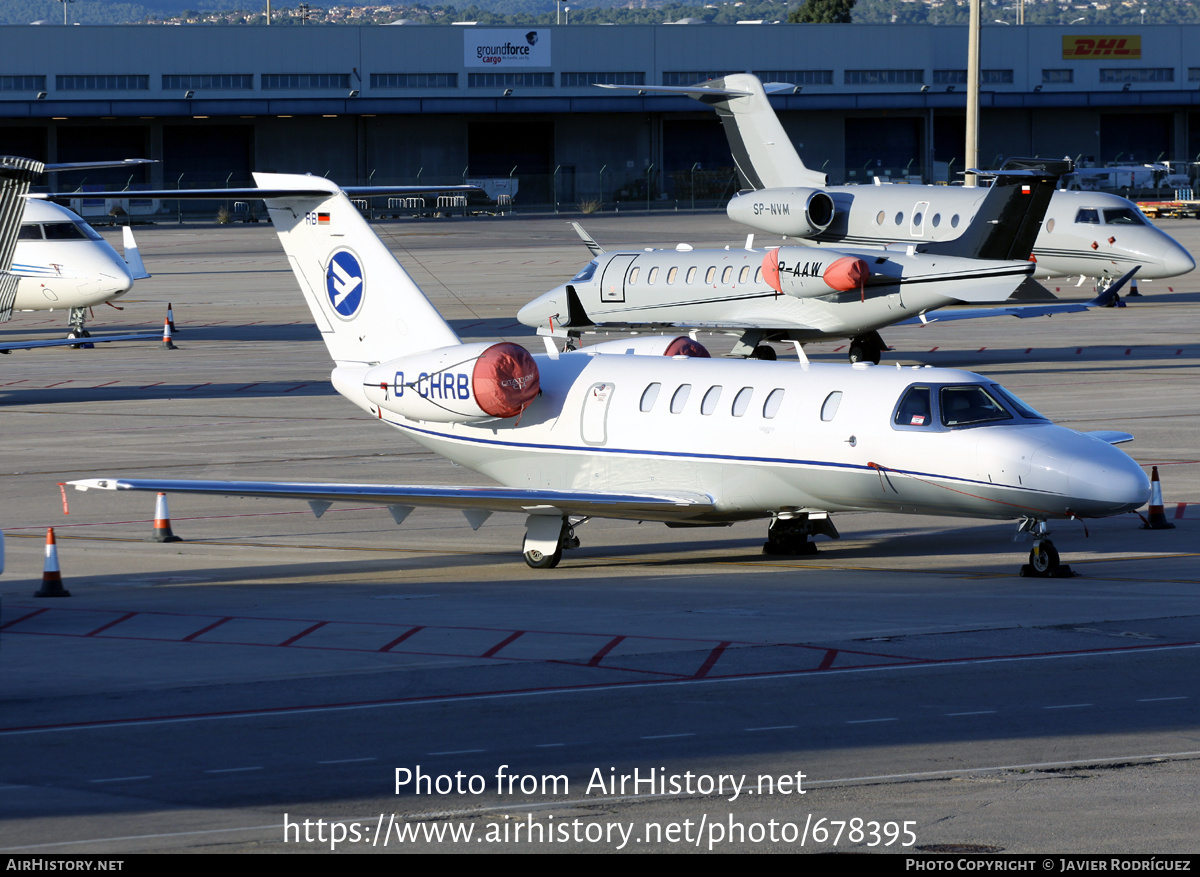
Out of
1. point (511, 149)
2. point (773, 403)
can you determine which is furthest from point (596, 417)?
point (511, 149)

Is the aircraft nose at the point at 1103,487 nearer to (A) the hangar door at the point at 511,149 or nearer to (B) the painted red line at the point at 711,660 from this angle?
(B) the painted red line at the point at 711,660

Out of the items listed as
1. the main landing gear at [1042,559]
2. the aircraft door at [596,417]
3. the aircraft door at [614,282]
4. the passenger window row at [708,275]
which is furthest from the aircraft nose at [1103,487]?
the aircraft door at [614,282]

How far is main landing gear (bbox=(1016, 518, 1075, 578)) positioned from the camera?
62.9 ft

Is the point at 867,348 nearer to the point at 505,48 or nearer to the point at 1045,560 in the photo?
the point at 1045,560

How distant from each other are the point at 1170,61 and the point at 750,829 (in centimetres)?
11881

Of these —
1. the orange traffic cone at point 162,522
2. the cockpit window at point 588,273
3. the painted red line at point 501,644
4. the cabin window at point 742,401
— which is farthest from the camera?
the cockpit window at point 588,273

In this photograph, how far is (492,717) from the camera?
13.4 meters

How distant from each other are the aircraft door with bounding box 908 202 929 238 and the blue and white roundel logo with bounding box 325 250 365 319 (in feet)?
85.6

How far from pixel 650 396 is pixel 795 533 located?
2660 mm

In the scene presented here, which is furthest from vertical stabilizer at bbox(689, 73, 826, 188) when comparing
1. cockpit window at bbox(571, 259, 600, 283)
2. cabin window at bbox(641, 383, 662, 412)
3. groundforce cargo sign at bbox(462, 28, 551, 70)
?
groundforce cargo sign at bbox(462, 28, 551, 70)

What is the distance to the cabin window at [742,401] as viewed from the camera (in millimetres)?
20719

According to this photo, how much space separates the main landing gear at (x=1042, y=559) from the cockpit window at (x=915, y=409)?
5.65 ft

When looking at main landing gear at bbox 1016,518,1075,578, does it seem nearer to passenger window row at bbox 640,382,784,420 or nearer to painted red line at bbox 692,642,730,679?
passenger window row at bbox 640,382,784,420

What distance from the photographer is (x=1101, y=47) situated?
11688 centimetres
